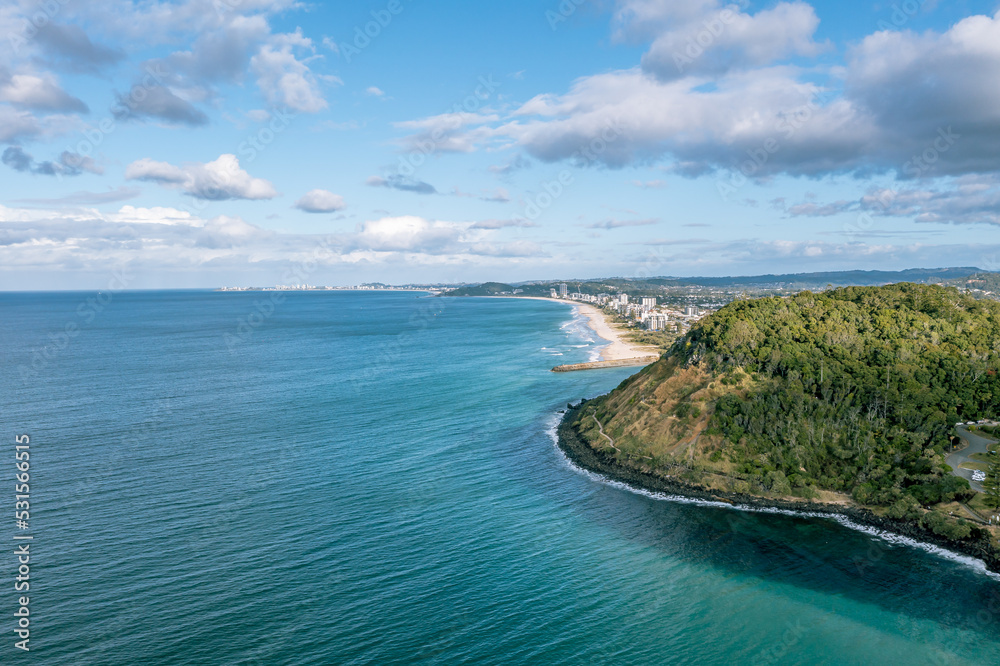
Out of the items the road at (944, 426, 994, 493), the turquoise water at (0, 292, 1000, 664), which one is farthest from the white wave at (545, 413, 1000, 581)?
the road at (944, 426, 994, 493)

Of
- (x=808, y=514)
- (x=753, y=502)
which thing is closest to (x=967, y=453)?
(x=808, y=514)

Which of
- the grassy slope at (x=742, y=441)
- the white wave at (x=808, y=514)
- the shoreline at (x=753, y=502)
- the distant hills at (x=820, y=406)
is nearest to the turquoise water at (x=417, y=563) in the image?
the white wave at (x=808, y=514)

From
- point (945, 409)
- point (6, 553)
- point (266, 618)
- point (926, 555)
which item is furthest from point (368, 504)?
point (945, 409)

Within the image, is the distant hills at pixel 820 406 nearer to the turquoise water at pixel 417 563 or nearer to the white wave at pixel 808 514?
the white wave at pixel 808 514

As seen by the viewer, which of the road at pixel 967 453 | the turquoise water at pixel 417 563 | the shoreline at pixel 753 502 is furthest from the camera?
the road at pixel 967 453

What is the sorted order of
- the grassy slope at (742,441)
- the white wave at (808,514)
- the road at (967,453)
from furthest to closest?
1. the grassy slope at (742,441)
2. the road at (967,453)
3. the white wave at (808,514)

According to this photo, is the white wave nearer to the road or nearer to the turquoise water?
the turquoise water

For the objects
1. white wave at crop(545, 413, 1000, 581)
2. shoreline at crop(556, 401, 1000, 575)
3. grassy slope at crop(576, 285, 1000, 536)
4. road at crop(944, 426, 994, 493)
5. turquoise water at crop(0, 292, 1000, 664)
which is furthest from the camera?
grassy slope at crop(576, 285, 1000, 536)

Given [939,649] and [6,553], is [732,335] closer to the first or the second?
[939,649]
